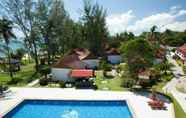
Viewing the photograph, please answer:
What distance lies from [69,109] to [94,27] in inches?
1489

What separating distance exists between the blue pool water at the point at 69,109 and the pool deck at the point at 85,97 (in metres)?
0.72

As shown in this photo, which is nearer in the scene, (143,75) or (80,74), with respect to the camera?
(143,75)

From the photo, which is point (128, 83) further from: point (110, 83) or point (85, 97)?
point (85, 97)

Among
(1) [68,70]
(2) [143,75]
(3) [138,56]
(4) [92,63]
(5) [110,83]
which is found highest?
(3) [138,56]

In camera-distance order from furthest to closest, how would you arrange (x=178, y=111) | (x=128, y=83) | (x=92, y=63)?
1. (x=92, y=63)
2. (x=128, y=83)
3. (x=178, y=111)

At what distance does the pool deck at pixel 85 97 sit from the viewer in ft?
74.8

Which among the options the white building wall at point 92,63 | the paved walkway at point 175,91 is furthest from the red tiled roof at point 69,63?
the paved walkway at point 175,91

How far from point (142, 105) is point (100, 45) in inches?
1441

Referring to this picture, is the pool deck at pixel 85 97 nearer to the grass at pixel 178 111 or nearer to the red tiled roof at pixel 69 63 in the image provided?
the grass at pixel 178 111

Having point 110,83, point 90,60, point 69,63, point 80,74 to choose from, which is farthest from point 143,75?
point 90,60

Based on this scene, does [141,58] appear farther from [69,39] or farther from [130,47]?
[69,39]

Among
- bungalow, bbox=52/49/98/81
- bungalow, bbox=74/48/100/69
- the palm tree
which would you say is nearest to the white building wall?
bungalow, bbox=74/48/100/69

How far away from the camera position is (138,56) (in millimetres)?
31203

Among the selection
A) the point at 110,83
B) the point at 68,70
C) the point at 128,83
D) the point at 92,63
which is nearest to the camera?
the point at 128,83
